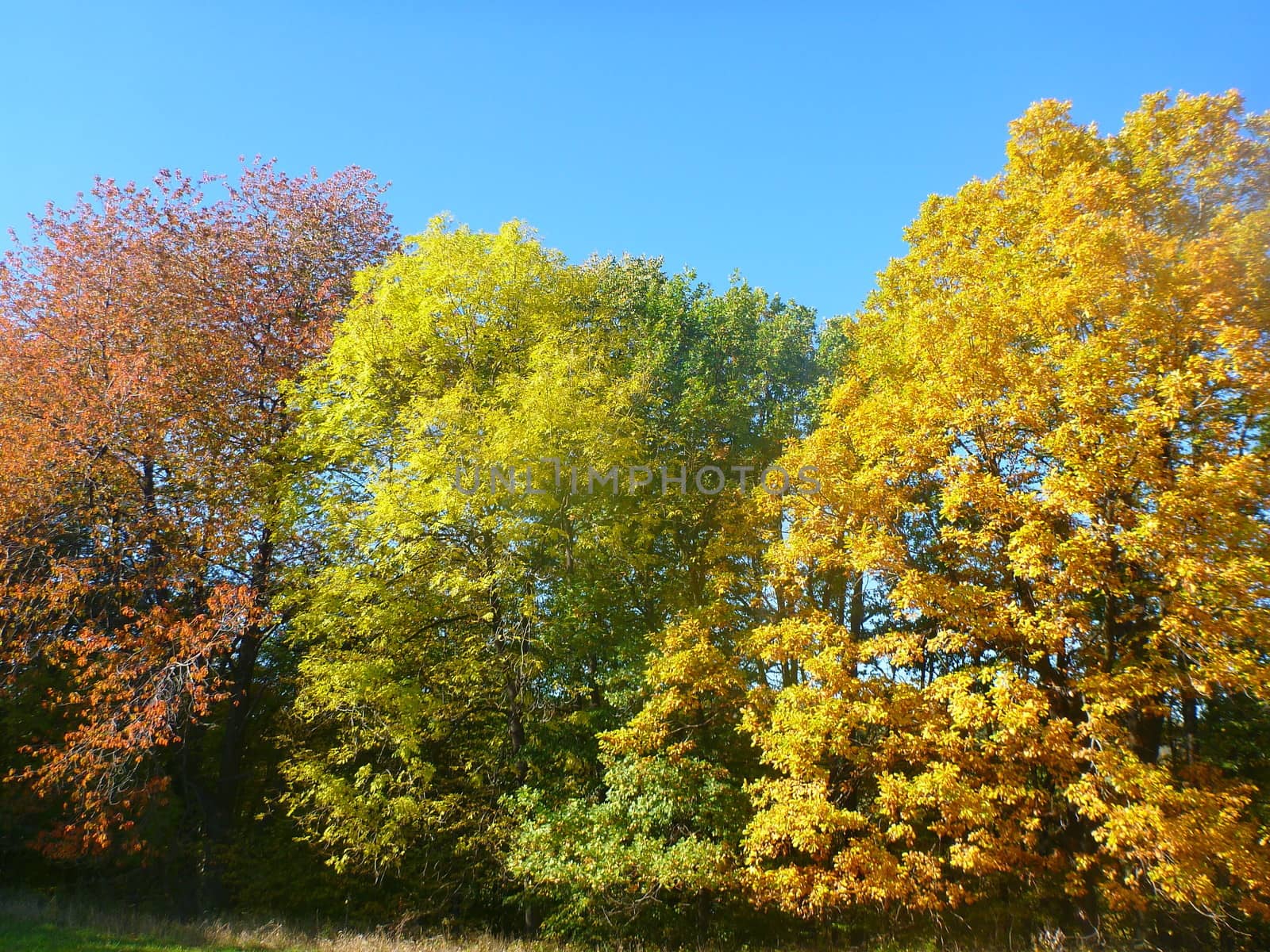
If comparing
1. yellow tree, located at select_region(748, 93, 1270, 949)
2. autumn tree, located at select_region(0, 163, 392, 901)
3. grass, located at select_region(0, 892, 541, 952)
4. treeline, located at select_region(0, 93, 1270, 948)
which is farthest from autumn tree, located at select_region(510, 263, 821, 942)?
autumn tree, located at select_region(0, 163, 392, 901)

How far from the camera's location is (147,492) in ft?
55.3

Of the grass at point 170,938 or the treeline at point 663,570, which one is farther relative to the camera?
the grass at point 170,938

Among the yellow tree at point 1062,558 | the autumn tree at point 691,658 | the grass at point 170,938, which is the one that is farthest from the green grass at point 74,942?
the yellow tree at point 1062,558

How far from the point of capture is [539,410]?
14.1m

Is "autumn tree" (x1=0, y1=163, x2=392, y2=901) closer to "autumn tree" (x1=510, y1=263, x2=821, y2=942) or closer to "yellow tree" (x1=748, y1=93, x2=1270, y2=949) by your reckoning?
"autumn tree" (x1=510, y1=263, x2=821, y2=942)

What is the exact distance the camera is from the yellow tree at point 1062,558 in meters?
9.32

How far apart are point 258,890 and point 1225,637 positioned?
1947 cm

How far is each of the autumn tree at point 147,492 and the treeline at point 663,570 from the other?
134 mm

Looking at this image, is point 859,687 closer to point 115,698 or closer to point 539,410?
point 539,410

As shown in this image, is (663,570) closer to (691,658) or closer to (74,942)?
(691,658)

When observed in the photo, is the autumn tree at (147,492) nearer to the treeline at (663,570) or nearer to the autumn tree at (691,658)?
the treeline at (663,570)

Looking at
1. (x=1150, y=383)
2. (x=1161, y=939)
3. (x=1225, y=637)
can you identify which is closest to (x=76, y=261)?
(x=1150, y=383)

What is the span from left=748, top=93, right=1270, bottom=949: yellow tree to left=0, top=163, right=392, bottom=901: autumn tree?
11802 millimetres

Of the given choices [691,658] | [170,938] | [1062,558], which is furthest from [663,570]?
[170,938]
